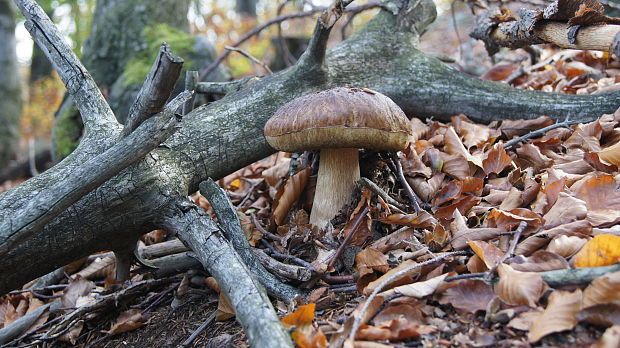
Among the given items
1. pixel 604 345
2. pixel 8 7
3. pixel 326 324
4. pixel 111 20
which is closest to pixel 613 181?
pixel 604 345

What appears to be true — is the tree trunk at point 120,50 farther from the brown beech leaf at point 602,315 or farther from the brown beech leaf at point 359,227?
the brown beech leaf at point 602,315

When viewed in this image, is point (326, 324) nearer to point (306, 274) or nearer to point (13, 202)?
point (306, 274)

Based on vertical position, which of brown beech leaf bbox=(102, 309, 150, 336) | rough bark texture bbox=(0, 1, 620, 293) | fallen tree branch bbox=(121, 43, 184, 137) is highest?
fallen tree branch bbox=(121, 43, 184, 137)

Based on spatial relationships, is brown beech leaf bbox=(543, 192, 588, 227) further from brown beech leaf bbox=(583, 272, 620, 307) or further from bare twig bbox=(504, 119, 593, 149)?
bare twig bbox=(504, 119, 593, 149)

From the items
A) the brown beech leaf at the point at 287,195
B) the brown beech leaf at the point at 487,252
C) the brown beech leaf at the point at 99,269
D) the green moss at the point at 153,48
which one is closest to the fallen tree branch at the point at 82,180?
the brown beech leaf at the point at 287,195

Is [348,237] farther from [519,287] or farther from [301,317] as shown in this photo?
[519,287]

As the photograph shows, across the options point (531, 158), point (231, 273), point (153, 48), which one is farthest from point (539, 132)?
point (153, 48)

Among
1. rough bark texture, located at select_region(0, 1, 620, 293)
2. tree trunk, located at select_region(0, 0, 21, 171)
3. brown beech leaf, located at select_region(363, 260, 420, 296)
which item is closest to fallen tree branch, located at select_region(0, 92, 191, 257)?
rough bark texture, located at select_region(0, 1, 620, 293)
